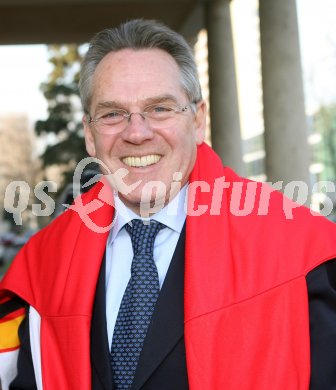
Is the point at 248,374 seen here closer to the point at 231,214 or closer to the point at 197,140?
the point at 231,214

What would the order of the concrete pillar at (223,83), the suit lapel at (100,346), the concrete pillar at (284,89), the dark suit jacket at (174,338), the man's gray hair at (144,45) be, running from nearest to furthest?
the dark suit jacket at (174,338) → the suit lapel at (100,346) → the man's gray hair at (144,45) → the concrete pillar at (284,89) → the concrete pillar at (223,83)

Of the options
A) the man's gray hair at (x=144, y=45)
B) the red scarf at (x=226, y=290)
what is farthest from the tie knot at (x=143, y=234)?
the man's gray hair at (x=144, y=45)

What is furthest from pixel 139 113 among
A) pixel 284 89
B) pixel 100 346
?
pixel 284 89

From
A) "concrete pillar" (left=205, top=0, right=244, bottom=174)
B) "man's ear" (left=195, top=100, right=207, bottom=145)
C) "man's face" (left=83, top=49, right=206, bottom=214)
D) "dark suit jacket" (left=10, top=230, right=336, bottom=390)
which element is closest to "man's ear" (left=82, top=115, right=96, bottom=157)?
"man's face" (left=83, top=49, right=206, bottom=214)

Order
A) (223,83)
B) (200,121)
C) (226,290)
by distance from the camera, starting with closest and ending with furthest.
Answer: (226,290), (200,121), (223,83)

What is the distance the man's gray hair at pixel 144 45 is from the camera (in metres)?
2.42

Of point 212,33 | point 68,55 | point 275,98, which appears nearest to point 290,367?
point 275,98

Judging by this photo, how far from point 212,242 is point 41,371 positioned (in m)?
0.67

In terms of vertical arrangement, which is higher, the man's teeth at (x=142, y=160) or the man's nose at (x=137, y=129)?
the man's nose at (x=137, y=129)

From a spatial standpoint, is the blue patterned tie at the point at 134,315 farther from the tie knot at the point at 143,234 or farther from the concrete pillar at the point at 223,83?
the concrete pillar at the point at 223,83

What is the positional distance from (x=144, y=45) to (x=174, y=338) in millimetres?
921

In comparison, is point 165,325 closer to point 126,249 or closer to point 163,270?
point 163,270

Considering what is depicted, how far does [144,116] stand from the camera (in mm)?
2342

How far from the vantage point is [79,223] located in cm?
263
